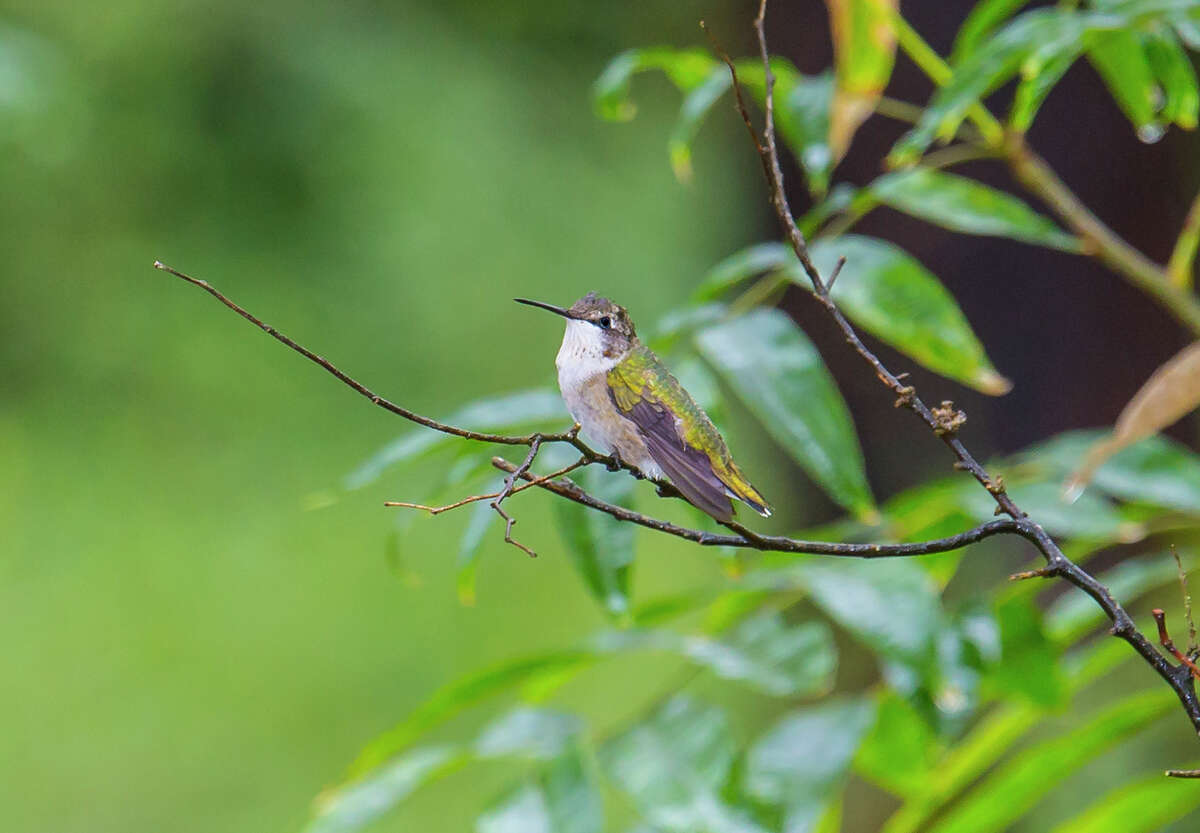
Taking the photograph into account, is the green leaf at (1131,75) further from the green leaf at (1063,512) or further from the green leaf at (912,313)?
the green leaf at (1063,512)

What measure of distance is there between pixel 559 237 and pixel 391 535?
662 centimetres

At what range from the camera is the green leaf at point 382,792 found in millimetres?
1809

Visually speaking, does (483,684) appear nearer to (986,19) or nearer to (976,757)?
(976,757)

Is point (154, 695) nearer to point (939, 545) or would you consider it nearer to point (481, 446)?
point (481, 446)

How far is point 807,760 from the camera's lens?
175 centimetres

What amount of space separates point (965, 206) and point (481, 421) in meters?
0.80

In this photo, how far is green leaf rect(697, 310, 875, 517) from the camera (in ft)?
5.16

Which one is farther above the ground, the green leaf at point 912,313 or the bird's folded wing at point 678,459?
the green leaf at point 912,313

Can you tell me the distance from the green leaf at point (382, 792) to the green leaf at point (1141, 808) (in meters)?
0.94

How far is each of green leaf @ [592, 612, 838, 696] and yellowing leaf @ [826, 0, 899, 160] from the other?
0.79 m

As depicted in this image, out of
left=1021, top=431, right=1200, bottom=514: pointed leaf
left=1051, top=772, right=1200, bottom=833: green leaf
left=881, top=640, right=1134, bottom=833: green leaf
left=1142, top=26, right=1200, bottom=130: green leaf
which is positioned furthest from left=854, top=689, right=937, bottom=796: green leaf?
left=1142, top=26, right=1200, bottom=130: green leaf

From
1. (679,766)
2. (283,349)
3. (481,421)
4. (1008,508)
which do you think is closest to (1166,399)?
(1008,508)

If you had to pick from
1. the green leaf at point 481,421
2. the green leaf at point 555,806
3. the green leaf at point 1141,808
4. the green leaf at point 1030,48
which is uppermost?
the green leaf at point 481,421

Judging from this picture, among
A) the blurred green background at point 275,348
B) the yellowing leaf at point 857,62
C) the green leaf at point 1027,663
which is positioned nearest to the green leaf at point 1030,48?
the yellowing leaf at point 857,62
